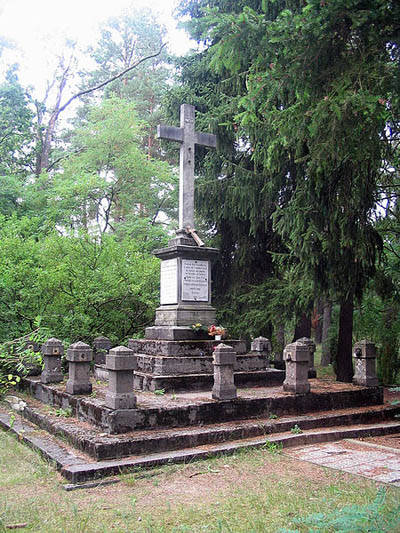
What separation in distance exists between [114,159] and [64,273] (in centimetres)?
916

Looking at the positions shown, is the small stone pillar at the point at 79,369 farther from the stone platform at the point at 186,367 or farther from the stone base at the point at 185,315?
the stone base at the point at 185,315

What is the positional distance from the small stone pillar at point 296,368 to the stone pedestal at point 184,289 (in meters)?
1.76

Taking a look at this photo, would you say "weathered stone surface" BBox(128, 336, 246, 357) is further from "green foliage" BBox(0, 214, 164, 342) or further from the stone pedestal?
"green foliage" BBox(0, 214, 164, 342)

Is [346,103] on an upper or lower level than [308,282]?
upper

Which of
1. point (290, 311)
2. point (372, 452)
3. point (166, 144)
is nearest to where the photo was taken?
point (372, 452)

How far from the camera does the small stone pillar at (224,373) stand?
23.3 feet

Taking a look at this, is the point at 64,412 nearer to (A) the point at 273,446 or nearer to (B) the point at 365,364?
(A) the point at 273,446

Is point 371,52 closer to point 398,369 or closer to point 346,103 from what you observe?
point 346,103

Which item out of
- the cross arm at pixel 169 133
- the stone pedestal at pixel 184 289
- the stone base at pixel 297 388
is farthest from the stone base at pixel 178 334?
the cross arm at pixel 169 133

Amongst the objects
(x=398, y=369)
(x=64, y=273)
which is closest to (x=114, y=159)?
(x=64, y=273)

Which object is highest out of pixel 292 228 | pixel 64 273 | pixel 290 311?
pixel 292 228

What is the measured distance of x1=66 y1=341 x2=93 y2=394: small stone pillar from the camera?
25.0 ft

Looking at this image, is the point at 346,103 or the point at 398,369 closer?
the point at 346,103

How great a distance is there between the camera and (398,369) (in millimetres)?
13531
